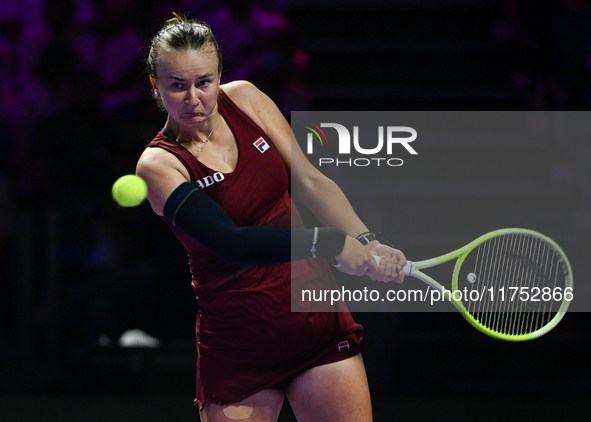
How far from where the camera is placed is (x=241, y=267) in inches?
65.6

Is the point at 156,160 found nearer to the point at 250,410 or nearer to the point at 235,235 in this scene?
the point at 235,235

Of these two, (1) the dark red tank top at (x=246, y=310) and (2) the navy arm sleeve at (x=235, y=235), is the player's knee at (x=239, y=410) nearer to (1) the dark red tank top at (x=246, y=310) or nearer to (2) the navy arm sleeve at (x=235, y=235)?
(1) the dark red tank top at (x=246, y=310)

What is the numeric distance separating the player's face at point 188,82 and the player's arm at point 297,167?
180mm

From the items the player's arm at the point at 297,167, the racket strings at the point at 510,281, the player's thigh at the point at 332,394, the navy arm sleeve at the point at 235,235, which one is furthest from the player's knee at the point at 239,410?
the racket strings at the point at 510,281

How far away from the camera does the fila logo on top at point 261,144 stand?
5.67 ft

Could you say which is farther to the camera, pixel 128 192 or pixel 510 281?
pixel 510 281

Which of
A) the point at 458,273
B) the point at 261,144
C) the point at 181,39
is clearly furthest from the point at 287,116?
the point at 181,39

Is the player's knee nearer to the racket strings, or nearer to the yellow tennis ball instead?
the yellow tennis ball

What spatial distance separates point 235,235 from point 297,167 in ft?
1.37

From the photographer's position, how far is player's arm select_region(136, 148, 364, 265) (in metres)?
1.50

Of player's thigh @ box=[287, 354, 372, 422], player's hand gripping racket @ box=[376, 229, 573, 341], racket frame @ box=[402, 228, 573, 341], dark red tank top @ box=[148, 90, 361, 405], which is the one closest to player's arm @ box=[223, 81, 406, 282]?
dark red tank top @ box=[148, 90, 361, 405]

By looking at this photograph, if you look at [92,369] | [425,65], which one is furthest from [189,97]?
[425,65]

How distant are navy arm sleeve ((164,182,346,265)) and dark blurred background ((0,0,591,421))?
199 centimetres

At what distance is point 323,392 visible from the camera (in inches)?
65.9
